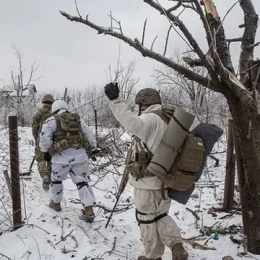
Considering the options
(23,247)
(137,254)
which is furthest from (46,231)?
(137,254)

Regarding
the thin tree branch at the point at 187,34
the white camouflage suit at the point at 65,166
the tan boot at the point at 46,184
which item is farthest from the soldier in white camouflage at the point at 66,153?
the thin tree branch at the point at 187,34

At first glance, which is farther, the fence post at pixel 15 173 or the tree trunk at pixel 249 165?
the fence post at pixel 15 173

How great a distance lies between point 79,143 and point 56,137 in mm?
326

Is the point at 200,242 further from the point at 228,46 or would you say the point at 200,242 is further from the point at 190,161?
the point at 228,46

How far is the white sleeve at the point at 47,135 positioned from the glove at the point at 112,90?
195 cm

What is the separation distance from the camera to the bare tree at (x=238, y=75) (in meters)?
3.06

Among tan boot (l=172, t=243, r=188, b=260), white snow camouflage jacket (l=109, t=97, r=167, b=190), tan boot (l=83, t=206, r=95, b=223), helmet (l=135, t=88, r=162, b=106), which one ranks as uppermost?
helmet (l=135, t=88, r=162, b=106)

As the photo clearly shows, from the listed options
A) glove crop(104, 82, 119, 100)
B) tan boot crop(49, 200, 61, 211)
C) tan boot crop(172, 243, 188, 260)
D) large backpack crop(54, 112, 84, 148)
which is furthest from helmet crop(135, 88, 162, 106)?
tan boot crop(49, 200, 61, 211)

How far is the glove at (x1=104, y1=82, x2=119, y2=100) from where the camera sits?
11.0 feet

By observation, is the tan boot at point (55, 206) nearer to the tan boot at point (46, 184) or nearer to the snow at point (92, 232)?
the snow at point (92, 232)

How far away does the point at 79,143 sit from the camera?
5.14m

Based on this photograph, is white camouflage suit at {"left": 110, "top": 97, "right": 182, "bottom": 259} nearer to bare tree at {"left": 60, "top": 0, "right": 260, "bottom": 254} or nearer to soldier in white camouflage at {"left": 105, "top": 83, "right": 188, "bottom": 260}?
soldier in white camouflage at {"left": 105, "top": 83, "right": 188, "bottom": 260}

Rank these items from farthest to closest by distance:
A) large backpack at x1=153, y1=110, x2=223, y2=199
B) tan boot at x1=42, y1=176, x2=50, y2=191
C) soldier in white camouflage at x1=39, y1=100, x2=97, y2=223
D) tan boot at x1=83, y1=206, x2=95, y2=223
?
tan boot at x1=42, y1=176, x2=50, y2=191 → soldier in white camouflage at x1=39, y1=100, x2=97, y2=223 → tan boot at x1=83, y1=206, x2=95, y2=223 → large backpack at x1=153, y1=110, x2=223, y2=199

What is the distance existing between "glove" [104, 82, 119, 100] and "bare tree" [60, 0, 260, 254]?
0.44 m
